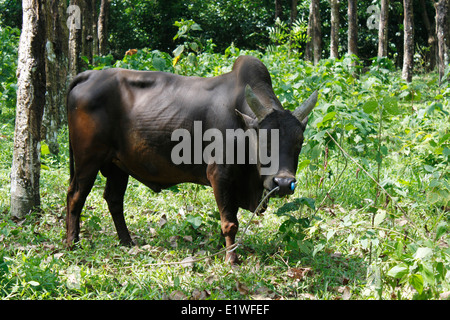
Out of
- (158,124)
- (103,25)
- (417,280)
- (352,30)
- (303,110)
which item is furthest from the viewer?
(103,25)

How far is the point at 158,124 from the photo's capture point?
5219 millimetres

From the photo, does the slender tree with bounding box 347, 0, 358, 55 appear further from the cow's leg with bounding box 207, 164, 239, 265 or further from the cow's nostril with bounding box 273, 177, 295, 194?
the cow's nostril with bounding box 273, 177, 295, 194

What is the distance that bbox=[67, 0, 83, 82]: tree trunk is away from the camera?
9.42 m

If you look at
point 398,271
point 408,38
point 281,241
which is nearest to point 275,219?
point 281,241

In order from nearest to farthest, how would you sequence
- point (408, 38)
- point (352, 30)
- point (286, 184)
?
point (286, 184), point (352, 30), point (408, 38)

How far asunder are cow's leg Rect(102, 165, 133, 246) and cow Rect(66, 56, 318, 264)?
0.4 inches

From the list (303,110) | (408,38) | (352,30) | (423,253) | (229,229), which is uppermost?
(352,30)

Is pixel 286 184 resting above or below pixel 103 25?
below

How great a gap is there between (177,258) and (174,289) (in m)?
0.78

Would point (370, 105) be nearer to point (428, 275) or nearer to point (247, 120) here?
point (247, 120)

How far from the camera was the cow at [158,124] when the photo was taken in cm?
491

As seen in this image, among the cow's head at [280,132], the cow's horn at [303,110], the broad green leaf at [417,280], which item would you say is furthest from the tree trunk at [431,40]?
the broad green leaf at [417,280]

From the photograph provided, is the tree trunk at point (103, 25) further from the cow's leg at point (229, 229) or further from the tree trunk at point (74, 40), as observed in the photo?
the cow's leg at point (229, 229)

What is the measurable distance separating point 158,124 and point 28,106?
5.55ft
